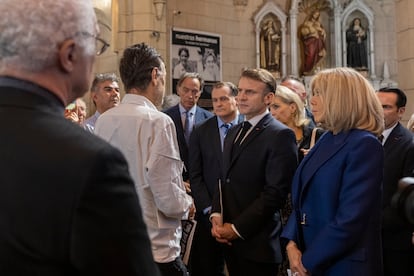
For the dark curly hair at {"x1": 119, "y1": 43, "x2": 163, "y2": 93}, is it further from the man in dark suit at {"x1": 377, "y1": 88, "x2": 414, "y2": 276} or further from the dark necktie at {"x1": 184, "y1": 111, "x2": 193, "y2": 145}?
the dark necktie at {"x1": 184, "y1": 111, "x2": 193, "y2": 145}

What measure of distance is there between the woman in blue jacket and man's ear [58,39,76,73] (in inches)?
54.2

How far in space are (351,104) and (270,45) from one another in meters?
7.93

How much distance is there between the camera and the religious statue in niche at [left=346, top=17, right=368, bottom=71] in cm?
1006

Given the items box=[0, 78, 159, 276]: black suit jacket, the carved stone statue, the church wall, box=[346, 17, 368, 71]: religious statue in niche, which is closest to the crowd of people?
box=[0, 78, 159, 276]: black suit jacket

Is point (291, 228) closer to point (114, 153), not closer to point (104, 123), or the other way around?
point (104, 123)

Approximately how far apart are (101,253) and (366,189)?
1417mm

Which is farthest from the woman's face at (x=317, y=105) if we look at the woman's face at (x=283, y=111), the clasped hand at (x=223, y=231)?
the woman's face at (x=283, y=111)

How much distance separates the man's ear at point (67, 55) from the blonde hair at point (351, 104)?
1.38 m

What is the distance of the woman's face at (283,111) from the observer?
353cm

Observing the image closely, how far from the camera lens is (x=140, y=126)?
2.16 metres

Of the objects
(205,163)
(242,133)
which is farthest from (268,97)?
(205,163)

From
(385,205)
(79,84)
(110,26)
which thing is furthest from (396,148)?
(110,26)

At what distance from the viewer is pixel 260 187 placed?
284 cm

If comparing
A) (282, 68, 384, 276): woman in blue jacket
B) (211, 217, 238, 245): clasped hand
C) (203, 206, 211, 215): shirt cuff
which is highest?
(282, 68, 384, 276): woman in blue jacket
